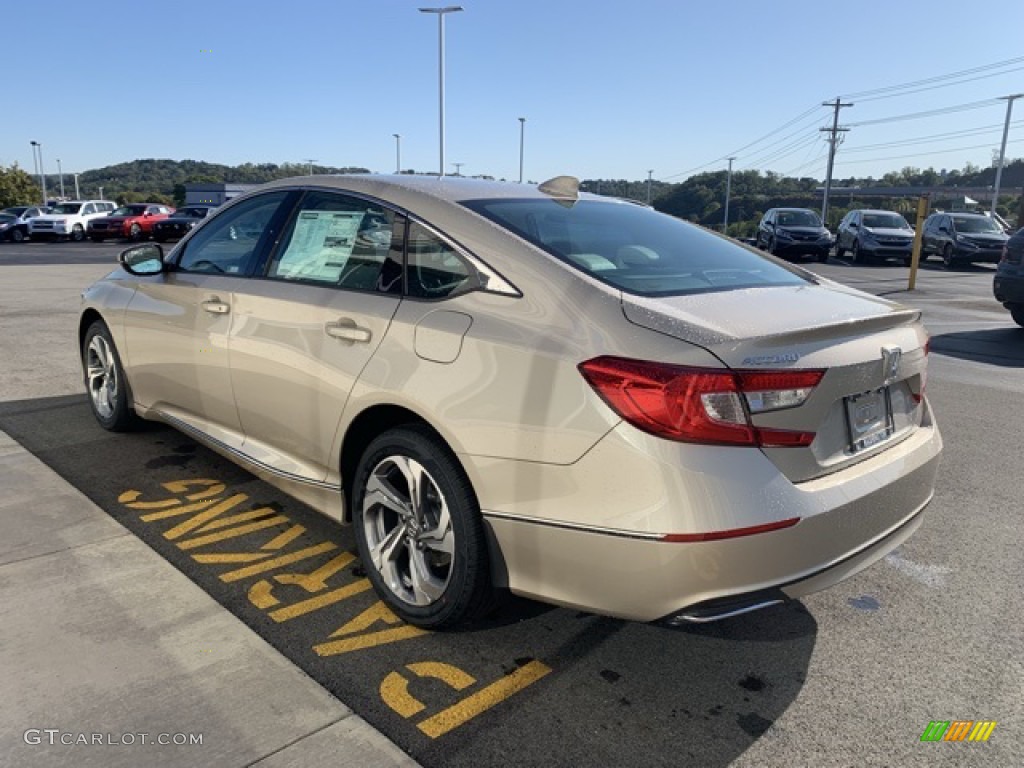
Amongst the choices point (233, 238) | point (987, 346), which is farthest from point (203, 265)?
point (987, 346)

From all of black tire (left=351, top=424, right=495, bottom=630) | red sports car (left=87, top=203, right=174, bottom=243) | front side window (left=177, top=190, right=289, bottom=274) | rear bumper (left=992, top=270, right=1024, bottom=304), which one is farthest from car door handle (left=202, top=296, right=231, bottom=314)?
red sports car (left=87, top=203, right=174, bottom=243)

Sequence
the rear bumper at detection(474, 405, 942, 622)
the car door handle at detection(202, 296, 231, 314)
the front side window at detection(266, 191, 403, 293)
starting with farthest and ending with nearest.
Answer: the car door handle at detection(202, 296, 231, 314), the front side window at detection(266, 191, 403, 293), the rear bumper at detection(474, 405, 942, 622)

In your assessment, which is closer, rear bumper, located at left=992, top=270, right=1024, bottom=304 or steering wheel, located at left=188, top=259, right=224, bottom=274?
steering wheel, located at left=188, top=259, right=224, bottom=274

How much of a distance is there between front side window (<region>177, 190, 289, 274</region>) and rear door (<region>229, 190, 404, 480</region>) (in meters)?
0.18

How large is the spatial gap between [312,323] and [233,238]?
3.52 feet

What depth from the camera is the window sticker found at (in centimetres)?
319

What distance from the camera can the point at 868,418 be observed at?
2.51 metres

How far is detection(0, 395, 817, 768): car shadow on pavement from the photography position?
228cm

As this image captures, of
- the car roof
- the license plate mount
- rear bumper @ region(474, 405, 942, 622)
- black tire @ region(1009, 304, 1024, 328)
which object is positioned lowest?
black tire @ region(1009, 304, 1024, 328)

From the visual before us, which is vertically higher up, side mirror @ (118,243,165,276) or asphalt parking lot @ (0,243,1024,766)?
side mirror @ (118,243,165,276)

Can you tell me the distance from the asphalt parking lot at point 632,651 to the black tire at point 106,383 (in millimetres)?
369

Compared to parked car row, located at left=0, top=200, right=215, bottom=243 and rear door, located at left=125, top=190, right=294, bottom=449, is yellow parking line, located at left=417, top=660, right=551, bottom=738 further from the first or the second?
parked car row, located at left=0, top=200, right=215, bottom=243

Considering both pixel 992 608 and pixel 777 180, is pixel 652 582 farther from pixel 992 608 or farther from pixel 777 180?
pixel 777 180

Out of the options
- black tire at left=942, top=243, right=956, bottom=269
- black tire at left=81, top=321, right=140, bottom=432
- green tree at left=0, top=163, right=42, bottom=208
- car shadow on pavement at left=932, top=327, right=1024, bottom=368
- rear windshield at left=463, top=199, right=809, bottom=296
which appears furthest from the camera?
green tree at left=0, top=163, right=42, bottom=208
